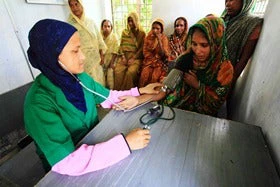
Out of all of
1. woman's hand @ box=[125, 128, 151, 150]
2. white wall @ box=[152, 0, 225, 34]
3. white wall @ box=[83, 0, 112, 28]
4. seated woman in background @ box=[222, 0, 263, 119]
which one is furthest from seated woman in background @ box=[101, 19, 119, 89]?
woman's hand @ box=[125, 128, 151, 150]

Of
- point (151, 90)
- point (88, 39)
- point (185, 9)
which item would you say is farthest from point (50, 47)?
point (185, 9)

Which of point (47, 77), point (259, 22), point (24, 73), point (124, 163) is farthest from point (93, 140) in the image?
point (24, 73)

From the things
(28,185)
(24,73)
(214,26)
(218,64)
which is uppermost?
(214,26)

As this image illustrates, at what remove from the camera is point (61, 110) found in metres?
0.66

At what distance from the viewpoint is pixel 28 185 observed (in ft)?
4.11

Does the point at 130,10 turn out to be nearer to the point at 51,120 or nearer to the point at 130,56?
the point at 130,56

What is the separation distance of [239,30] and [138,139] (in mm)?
1368

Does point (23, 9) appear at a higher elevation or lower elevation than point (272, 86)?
higher

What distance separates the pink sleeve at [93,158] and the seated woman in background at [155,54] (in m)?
2.09

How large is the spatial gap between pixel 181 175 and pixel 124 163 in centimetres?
19

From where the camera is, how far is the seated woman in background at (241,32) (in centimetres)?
132

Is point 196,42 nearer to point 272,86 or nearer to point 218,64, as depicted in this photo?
point 218,64

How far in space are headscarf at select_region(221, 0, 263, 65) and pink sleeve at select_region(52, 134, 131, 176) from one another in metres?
1.35

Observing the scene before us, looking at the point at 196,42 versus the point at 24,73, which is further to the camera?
the point at 24,73
